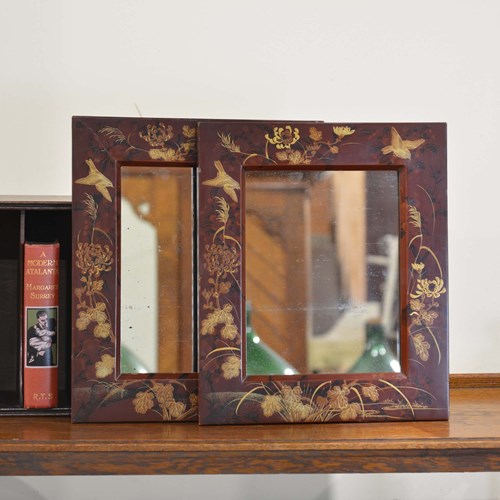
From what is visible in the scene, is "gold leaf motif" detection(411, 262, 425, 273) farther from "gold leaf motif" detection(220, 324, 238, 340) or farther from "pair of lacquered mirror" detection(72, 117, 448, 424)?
"gold leaf motif" detection(220, 324, 238, 340)

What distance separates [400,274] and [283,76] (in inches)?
19.5

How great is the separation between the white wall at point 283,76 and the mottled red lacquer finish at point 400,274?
34 centimetres

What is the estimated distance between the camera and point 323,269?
848 mm

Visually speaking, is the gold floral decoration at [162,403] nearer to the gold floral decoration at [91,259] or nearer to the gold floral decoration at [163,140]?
the gold floral decoration at [91,259]

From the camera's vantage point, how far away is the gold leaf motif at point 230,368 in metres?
0.83

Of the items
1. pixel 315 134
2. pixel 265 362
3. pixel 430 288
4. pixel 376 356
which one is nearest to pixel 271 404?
pixel 265 362

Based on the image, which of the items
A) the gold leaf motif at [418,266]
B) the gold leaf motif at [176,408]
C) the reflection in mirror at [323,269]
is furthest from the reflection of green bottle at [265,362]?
the gold leaf motif at [418,266]

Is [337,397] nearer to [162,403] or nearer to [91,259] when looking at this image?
[162,403]

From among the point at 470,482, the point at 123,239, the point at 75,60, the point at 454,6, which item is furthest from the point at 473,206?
the point at 75,60

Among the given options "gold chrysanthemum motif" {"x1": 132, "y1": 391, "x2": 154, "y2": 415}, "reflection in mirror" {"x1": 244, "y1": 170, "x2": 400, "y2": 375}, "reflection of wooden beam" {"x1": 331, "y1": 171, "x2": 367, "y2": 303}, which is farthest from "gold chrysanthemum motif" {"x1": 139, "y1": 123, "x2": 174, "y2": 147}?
"gold chrysanthemum motif" {"x1": 132, "y1": 391, "x2": 154, "y2": 415}

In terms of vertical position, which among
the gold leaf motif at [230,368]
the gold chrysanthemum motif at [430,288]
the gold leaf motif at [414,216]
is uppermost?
the gold leaf motif at [414,216]

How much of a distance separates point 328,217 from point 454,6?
603 millimetres

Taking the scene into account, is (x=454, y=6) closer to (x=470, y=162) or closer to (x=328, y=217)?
(x=470, y=162)

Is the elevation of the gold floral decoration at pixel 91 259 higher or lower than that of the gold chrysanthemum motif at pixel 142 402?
higher
